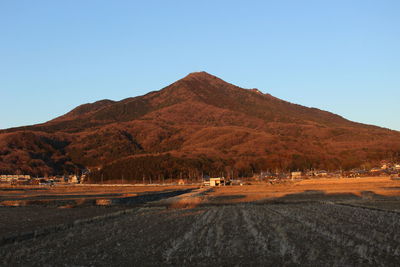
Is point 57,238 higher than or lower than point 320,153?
lower

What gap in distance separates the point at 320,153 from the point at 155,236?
184 m

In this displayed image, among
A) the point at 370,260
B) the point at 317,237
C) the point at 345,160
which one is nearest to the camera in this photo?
the point at 370,260

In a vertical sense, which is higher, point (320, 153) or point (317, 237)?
point (320, 153)

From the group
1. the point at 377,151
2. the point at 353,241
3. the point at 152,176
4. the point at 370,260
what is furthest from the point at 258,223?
the point at 377,151

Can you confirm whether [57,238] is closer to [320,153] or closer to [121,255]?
[121,255]

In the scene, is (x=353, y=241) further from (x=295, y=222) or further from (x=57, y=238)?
(x=57, y=238)

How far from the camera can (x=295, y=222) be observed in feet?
80.0

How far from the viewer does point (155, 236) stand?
20.4 metres

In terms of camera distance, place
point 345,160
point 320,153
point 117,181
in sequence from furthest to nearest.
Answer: point 320,153
point 345,160
point 117,181

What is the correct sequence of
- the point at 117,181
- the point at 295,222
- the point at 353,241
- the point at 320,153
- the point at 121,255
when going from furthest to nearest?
the point at 320,153
the point at 117,181
the point at 295,222
the point at 353,241
the point at 121,255

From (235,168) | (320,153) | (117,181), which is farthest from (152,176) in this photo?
(320,153)

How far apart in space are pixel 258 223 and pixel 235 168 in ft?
495

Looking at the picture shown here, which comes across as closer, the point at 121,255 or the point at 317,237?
the point at 121,255

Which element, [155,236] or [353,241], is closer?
[353,241]
